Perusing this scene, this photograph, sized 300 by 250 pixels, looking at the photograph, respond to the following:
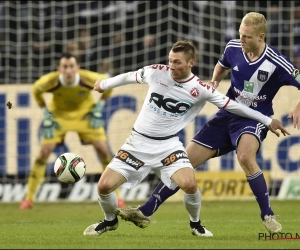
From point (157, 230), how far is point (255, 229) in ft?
3.38

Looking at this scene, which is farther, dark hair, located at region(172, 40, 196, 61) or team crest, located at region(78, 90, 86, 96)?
team crest, located at region(78, 90, 86, 96)

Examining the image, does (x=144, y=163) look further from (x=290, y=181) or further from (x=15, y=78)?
(x=15, y=78)

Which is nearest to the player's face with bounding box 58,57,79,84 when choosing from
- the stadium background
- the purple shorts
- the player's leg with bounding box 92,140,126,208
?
the player's leg with bounding box 92,140,126,208

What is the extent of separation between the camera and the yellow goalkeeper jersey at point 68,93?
45.0 feet

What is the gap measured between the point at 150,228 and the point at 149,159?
5.49ft

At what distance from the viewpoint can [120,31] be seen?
53.1ft

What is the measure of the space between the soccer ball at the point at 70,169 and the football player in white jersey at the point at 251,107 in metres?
0.56

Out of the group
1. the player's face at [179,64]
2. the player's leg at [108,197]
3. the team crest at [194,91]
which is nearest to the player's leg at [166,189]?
the player's leg at [108,197]

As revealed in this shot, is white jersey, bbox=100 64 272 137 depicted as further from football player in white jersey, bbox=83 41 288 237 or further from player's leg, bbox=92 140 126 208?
player's leg, bbox=92 140 126 208

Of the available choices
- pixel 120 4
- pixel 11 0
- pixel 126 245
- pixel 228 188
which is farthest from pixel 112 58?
pixel 126 245

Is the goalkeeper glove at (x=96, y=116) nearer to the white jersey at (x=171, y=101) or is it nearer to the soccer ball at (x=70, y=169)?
the soccer ball at (x=70, y=169)

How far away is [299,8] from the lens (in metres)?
15.8

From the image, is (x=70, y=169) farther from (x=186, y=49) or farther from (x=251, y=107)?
(x=251, y=107)

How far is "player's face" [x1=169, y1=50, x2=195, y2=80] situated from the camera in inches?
327
